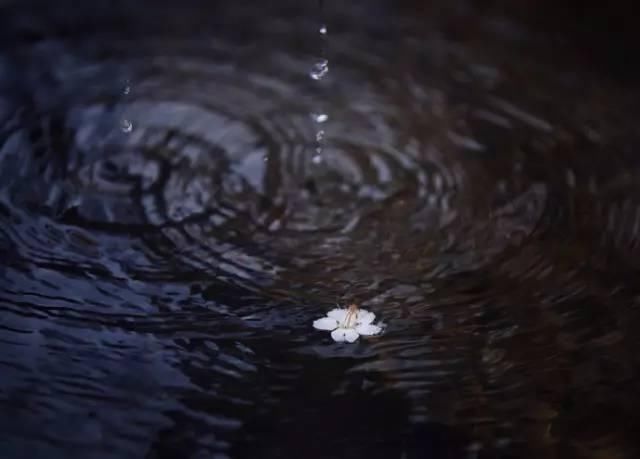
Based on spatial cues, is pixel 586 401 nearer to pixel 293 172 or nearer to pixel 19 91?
pixel 293 172

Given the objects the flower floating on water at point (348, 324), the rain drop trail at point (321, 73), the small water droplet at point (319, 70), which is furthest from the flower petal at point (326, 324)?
the small water droplet at point (319, 70)

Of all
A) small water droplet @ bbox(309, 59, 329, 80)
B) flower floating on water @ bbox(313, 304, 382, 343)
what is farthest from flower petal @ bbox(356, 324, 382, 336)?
small water droplet @ bbox(309, 59, 329, 80)

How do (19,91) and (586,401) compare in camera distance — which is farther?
(19,91)

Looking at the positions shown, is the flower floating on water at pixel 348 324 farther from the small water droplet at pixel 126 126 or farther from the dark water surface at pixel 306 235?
the small water droplet at pixel 126 126

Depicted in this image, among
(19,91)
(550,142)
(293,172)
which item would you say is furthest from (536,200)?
(19,91)

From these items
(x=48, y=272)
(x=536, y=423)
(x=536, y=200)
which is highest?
(x=536, y=200)

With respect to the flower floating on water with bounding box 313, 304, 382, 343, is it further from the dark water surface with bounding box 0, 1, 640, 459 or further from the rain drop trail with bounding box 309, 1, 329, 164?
the rain drop trail with bounding box 309, 1, 329, 164

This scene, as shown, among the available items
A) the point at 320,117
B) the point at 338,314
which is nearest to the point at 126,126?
the point at 320,117
